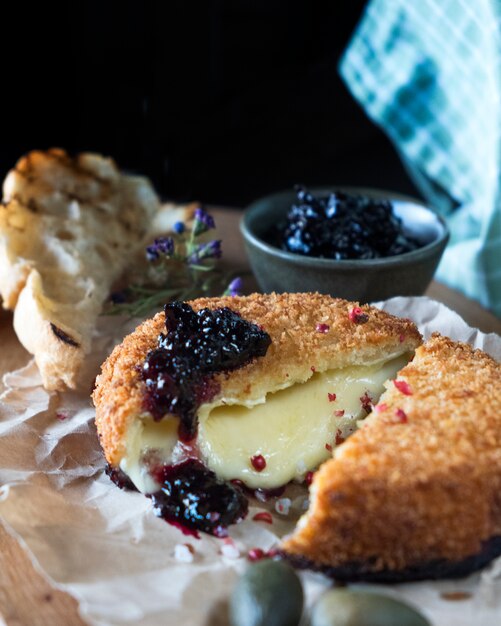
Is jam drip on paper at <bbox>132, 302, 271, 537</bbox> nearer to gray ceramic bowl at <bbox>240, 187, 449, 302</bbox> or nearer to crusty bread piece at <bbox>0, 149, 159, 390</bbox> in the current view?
crusty bread piece at <bbox>0, 149, 159, 390</bbox>

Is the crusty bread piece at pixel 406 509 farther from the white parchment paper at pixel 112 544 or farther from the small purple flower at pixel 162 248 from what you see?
the small purple flower at pixel 162 248

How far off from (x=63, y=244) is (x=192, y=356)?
1421 mm

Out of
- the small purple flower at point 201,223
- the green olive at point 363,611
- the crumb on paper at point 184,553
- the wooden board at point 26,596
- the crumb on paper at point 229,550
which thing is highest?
the green olive at point 363,611

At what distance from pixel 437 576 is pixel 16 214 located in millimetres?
2544

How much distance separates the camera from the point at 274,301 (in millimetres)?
3021

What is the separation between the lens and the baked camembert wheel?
248 cm

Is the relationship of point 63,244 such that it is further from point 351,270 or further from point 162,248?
point 351,270

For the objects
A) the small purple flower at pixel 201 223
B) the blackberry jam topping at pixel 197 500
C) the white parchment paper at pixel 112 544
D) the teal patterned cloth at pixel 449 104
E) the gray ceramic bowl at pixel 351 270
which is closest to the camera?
the white parchment paper at pixel 112 544

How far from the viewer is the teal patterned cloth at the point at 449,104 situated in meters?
4.06

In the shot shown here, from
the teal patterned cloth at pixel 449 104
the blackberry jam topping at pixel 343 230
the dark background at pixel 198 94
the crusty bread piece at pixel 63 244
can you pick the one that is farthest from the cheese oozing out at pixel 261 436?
the dark background at pixel 198 94

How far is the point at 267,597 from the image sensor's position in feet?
6.52

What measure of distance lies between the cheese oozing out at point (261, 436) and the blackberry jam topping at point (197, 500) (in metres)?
0.04

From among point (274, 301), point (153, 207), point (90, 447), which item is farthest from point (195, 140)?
point (90, 447)

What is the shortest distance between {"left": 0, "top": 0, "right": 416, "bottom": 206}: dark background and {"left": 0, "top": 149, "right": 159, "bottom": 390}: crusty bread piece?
1511 mm
